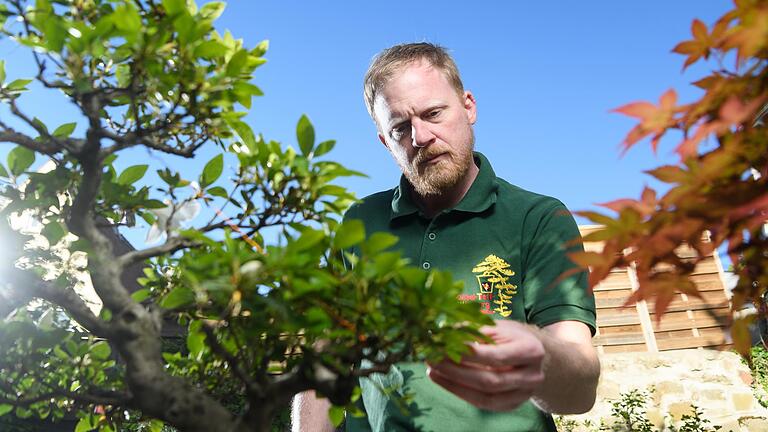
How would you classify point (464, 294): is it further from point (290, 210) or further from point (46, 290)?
point (46, 290)

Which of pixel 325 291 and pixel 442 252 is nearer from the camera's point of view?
pixel 325 291

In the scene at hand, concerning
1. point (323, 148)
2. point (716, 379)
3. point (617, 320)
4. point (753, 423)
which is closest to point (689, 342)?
point (716, 379)

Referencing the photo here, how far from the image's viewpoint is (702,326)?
778 cm

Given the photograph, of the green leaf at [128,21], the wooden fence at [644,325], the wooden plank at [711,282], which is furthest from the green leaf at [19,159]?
the wooden plank at [711,282]

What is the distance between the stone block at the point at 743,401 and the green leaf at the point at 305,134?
7.25m

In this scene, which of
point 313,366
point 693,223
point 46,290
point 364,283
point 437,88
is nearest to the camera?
point 693,223

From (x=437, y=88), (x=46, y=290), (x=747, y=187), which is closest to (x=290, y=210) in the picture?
(x=46, y=290)

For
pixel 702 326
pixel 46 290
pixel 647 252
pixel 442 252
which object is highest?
pixel 702 326

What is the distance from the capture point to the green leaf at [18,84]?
1.43 metres

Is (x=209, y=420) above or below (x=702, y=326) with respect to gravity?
below

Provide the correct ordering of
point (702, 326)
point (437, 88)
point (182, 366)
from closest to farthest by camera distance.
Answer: point (182, 366), point (437, 88), point (702, 326)

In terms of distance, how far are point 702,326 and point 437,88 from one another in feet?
23.4

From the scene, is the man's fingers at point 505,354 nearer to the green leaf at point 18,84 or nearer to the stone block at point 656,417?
the green leaf at point 18,84

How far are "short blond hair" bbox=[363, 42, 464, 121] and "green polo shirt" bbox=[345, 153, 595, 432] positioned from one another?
Result: 51 centimetres
